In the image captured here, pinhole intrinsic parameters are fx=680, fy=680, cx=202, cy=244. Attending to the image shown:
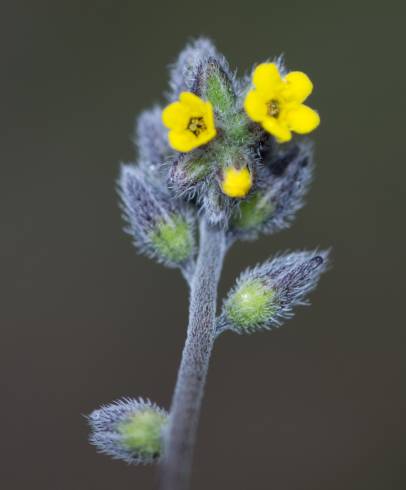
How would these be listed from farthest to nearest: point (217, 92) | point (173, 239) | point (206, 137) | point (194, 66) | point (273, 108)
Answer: point (173, 239) → point (194, 66) → point (217, 92) → point (273, 108) → point (206, 137)

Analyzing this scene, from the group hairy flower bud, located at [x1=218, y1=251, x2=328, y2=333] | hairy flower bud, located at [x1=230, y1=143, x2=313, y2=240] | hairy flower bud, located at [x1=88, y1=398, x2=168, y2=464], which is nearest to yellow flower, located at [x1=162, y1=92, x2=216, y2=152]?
hairy flower bud, located at [x1=230, y1=143, x2=313, y2=240]

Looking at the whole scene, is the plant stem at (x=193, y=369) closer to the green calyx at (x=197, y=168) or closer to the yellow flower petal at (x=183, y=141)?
the green calyx at (x=197, y=168)

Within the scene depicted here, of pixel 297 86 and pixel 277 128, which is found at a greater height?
pixel 297 86

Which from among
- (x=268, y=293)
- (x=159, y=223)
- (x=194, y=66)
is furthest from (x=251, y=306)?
(x=194, y=66)

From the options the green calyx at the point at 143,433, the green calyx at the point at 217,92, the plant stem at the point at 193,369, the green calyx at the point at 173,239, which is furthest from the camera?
the green calyx at the point at 173,239

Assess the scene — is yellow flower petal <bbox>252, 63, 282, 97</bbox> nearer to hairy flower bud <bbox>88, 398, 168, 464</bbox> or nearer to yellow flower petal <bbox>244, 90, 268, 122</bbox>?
yellow flower petal <bbox>244, 90, 268, 122</bbox>

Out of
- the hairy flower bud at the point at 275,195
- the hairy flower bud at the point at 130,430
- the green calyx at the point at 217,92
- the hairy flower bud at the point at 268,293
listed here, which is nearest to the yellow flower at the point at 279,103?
the green calyx at the point at 217,92

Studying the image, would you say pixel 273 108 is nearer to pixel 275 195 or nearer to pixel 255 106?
pixel 255 106

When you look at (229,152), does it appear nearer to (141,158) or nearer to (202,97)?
(202,97)
